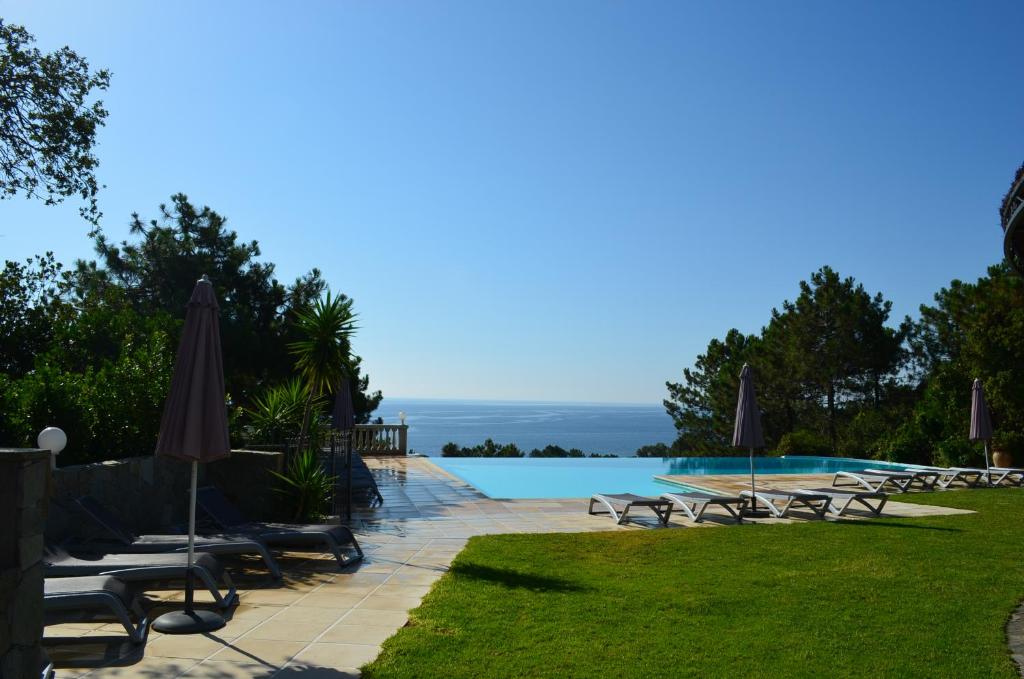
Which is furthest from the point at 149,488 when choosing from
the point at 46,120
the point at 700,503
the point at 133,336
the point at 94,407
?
the point at 46,120

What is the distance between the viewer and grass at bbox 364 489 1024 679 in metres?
4.35

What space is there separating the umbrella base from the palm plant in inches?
214

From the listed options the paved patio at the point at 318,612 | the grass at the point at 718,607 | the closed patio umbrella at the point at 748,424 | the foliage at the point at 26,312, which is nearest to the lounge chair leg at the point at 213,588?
the paved patio at the point at 318,612

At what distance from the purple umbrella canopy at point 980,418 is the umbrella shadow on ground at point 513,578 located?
12971 millimetres

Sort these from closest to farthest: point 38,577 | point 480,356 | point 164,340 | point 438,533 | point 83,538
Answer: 1. point 38,577
2. point 83,538
3. point 438,533
4. point 164,340
5. point 480,356

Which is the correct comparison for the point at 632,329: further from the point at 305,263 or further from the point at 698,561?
the point at 698,561

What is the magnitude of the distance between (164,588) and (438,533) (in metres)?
3.89

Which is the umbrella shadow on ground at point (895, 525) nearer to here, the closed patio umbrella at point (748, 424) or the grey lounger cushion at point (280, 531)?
the closed patio umbrella at point (748, 424)

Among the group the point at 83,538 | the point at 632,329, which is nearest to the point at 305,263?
the point at 83,538

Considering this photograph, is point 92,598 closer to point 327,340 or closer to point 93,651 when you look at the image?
point 93,651

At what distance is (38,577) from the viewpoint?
3387 mm

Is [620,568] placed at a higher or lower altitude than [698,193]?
lower

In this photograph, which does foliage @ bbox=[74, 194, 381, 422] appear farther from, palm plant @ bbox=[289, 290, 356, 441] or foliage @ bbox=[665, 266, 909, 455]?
foliage @ bbox=[665, 266, 909, 455]

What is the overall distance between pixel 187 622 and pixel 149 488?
12.6 ft
